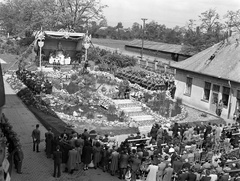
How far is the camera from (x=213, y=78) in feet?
93.9

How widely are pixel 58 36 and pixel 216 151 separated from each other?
28.5 meters

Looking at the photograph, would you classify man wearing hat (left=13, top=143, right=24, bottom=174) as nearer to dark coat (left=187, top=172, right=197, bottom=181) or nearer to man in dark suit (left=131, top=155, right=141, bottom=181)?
man in dark suit (left=131, top=155, right=141, bottom=181)

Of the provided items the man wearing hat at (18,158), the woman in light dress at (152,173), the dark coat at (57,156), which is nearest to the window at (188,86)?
the woman in light dress at (152,173)

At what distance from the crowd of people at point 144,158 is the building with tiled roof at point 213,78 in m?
8.92

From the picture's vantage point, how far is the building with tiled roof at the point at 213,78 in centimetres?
2733

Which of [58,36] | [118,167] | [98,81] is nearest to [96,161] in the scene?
[118,167]

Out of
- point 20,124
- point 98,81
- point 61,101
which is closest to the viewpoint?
point 20,124

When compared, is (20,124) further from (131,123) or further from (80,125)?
(131,123)

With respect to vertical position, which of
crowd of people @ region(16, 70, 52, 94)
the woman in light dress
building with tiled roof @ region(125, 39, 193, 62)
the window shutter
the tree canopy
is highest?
the tree canopy

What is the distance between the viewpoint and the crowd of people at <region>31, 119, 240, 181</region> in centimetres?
1479

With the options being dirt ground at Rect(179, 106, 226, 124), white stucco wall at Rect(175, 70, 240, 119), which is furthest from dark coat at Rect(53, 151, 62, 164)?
white stucco wall at Rect(175, 70, 240, 119)

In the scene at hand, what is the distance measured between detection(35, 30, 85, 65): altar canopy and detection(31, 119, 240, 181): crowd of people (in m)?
27.2

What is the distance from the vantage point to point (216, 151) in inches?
792

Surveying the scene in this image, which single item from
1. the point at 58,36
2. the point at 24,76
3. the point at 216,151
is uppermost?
the point at 58,36
